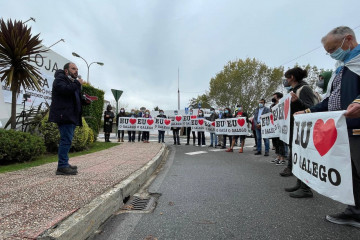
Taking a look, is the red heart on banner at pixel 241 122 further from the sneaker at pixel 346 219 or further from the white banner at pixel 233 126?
the sneaker at pixel 346 219

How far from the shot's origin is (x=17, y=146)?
508 centimetres

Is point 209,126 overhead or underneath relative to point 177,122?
underneath

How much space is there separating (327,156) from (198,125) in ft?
35.0

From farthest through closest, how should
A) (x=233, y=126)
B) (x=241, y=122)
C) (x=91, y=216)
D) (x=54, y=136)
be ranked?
(x=233, y=126) → (x=241, y=122) → (x=54, y=136) → (x=91, y=216)

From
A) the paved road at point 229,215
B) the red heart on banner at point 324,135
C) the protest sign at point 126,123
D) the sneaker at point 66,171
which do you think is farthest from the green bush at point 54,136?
the red heart on banner at point 324,135

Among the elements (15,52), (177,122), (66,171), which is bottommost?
(66,171)

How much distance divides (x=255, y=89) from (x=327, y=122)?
31497 mm

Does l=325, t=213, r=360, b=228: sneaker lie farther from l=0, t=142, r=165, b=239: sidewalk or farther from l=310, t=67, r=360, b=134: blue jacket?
l=0, t=142, r=165, b=239: sidewalk

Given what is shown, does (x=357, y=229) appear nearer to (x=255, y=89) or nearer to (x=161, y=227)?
(x=161, y=227)

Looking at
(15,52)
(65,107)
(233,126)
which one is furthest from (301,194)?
(15,52)

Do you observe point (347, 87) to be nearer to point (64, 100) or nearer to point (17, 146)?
point (64, 100)

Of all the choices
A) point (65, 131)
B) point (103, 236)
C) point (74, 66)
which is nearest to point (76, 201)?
point (103, 236)

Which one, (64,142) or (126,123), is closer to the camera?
(64,142)

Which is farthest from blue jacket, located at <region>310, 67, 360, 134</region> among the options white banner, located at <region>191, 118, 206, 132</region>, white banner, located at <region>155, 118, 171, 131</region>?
white banner, located at <region>155, 118, 171, 131</region>
